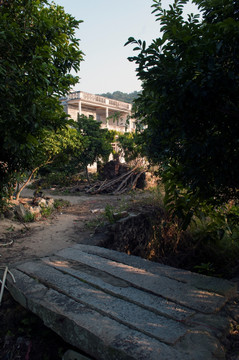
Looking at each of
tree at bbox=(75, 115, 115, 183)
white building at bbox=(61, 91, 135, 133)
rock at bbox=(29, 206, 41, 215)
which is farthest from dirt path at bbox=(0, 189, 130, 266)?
white building at bbox=(61, 91, 135, 133)

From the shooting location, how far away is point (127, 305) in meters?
2.25

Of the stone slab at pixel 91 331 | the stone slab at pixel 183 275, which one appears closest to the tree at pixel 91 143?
the stone slab at pixel 183 275

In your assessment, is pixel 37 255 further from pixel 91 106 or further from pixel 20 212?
pixel 91 106

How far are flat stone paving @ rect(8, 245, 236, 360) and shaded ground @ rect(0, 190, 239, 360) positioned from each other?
0.25 metres

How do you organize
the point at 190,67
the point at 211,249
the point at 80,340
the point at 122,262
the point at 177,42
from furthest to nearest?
the point at 211,249
the point at 122,262
the point at 80,340
the point at 177,42
the point at 190,67

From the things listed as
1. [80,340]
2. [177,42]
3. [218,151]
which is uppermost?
[177,42]

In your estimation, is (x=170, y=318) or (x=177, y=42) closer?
(x=177, y=42)

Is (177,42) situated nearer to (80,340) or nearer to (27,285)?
(80,340)

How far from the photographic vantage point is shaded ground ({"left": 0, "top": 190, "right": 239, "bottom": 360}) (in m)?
2.47

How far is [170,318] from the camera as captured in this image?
2047 mm

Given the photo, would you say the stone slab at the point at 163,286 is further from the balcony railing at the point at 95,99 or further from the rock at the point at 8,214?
the balcony railing at the point at 95,99

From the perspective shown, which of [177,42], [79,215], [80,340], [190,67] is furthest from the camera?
[79,215]

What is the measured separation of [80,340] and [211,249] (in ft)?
8.08

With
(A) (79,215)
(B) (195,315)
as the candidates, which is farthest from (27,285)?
(A) (79,215)
